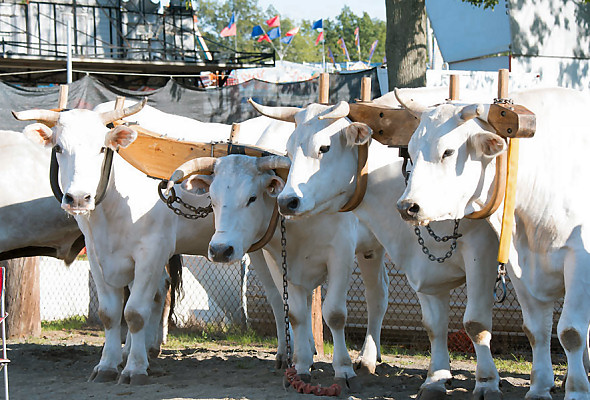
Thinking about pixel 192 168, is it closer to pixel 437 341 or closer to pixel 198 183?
pixel 198 183

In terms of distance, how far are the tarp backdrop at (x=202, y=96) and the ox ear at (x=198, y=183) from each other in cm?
547

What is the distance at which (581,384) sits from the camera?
4.63 meters

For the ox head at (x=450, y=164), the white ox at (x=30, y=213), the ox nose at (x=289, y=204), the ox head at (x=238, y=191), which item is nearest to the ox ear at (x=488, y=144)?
the ox head at (x=450, y=164)

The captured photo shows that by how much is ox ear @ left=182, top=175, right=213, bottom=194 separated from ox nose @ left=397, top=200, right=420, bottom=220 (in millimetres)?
1920

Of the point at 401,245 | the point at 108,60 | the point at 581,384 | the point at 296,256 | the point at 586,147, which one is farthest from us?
the point at 108,60

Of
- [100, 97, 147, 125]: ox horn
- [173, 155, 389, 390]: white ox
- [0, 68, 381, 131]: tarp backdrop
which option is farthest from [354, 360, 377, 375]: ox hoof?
[0, 68, 381, 131]: tarp backdrop

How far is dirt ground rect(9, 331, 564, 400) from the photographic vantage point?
5.90 m

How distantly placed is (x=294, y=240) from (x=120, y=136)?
1.51 m

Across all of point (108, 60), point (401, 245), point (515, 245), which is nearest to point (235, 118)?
point (401, 245)

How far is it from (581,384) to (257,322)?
482 centimetres

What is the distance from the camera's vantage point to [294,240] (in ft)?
20.3

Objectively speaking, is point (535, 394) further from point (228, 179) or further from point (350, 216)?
point (228, 179)

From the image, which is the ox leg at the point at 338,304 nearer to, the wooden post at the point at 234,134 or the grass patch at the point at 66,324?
the wooden post at the point at 234,134

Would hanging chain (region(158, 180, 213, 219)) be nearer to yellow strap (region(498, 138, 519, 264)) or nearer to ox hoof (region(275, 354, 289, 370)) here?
ox hoof (region(275, 354, 289, 370))
